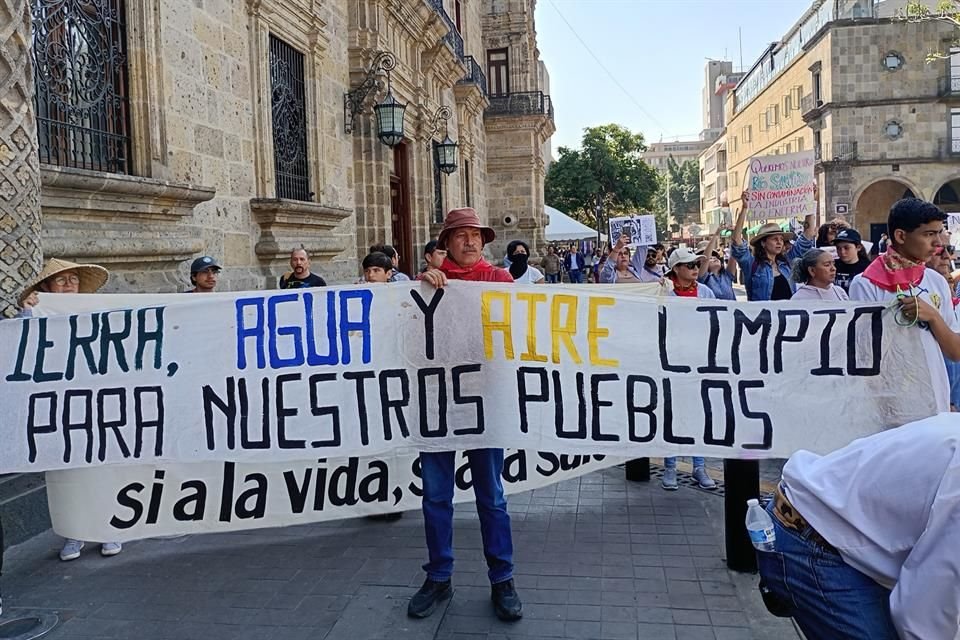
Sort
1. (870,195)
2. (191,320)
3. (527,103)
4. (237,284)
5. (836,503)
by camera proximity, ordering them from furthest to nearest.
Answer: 1. (870,195)
2. (527,103)
3. (237,284)
4. (191,320)
5. (836,503)

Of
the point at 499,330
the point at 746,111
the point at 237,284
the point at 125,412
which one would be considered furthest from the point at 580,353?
the point at 746,111

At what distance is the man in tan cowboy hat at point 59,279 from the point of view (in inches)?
172

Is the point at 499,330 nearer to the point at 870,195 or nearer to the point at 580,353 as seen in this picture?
the point at 580,353

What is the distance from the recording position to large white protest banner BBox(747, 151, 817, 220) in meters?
10.3

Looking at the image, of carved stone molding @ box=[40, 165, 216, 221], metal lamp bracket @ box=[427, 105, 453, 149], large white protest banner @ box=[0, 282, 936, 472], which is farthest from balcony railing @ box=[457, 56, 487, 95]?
large white protest banner @ box=[0, 282, 936, 472]

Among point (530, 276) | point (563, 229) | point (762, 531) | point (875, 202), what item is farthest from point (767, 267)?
point (875, 202)

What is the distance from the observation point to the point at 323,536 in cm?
485

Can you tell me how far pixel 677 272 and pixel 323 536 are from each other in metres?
3.00

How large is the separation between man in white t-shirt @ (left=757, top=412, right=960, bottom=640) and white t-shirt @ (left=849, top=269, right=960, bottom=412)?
1.89m

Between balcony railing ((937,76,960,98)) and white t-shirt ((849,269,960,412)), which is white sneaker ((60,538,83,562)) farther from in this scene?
balcony railing ((937,76,960,98))

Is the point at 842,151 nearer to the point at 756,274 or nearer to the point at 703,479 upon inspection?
the point at 756,274

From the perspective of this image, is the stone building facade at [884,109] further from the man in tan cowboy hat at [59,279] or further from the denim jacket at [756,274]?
the man in tan cowboy hat at [59,279]

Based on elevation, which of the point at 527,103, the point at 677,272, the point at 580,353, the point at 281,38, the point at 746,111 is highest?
the point at 746,111

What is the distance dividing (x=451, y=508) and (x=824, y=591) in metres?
2.08
